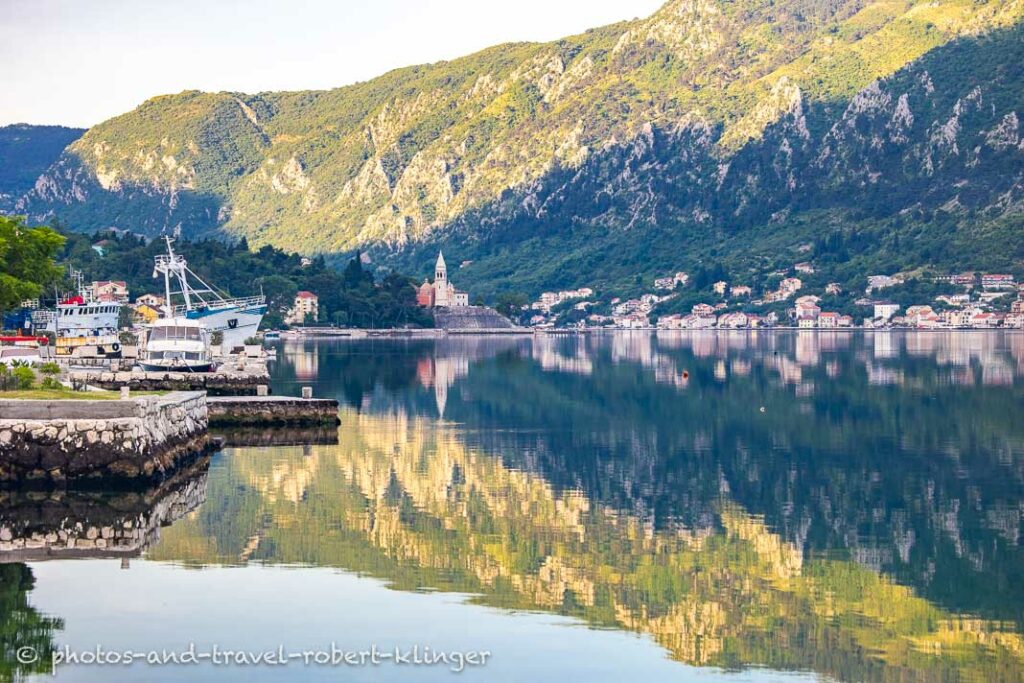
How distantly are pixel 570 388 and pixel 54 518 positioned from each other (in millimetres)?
50026

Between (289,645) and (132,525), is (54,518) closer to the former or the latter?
(132,525)

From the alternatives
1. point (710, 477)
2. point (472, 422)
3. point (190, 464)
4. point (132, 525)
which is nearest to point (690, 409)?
point (472, 422)

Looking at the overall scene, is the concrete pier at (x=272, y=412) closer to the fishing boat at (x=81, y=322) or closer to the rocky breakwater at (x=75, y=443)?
the rocky breakwater at (x=75, y=443)

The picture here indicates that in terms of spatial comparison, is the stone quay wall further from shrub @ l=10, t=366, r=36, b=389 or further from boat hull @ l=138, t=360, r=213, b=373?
shrub @ l=10, t=366, r=36, b=389

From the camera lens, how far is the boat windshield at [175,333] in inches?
2921

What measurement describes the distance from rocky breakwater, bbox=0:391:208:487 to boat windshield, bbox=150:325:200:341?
3680 cm

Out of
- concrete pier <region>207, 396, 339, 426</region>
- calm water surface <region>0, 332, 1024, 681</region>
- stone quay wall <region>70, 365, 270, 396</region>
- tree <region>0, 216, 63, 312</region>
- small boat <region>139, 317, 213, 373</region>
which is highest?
tree <region>0, 216, 63, 312</region>

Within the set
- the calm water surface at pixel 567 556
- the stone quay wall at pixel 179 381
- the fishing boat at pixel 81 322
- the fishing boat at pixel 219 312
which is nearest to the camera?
the calm water surface at pixel 567 556

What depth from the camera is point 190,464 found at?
1694 inches

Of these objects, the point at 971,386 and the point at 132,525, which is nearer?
the point at 132,525

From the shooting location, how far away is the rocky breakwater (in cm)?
3634

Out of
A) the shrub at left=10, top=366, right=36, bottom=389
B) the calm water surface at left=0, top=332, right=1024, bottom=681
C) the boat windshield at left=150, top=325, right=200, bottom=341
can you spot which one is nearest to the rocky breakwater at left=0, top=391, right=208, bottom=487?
the calm water surface at left=0, top=332, right=1024, bottom=681

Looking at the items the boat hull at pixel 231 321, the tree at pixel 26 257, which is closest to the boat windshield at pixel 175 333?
the tree at pixel 26 257

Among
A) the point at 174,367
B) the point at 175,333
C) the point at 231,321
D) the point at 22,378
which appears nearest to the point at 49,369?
the point at 22,378
